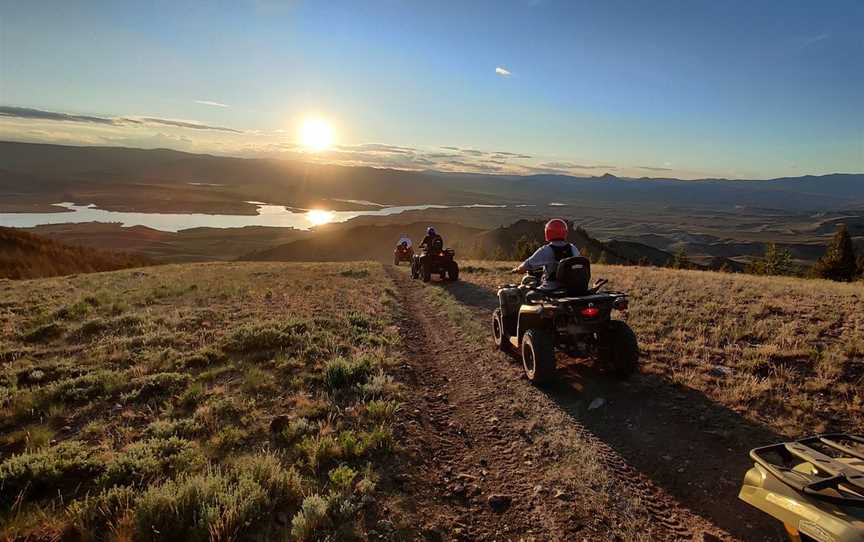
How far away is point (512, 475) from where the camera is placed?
4.72m

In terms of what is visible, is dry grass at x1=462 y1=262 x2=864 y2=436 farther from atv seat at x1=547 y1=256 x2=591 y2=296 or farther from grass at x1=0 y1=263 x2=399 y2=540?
grass at x1=0 y1=263 x2=399 y2=540

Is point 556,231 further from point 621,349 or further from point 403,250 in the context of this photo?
point 403,250

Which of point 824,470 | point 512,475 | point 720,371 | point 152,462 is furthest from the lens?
point 720,371

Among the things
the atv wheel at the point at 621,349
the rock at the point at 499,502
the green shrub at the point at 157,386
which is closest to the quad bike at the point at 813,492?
the rock at the point at 499,502

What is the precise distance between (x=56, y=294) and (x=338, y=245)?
94.8m

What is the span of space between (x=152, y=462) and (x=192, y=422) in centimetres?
107

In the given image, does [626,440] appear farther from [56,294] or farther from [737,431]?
[56,294]

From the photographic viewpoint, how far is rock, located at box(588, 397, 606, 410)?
6195mm

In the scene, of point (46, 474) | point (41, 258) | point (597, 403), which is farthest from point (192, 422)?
point (41, 258)

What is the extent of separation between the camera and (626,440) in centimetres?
529

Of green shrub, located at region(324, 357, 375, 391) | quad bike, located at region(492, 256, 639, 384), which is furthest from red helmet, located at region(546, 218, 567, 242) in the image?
green shrub, located at region(324, 357, 375, 391)

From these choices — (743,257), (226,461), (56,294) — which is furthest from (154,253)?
(743,257)

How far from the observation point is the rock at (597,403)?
6.20m

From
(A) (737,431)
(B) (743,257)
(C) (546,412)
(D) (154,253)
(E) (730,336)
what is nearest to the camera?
(A) (737,431)
